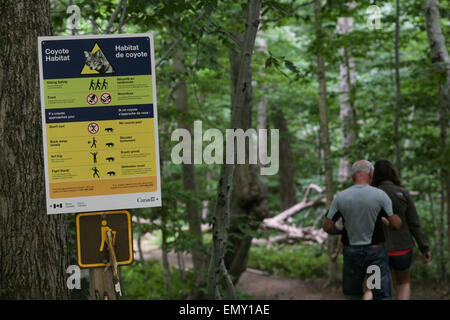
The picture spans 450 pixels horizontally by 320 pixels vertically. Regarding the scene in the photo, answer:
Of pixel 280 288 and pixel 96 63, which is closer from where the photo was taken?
pixel 96 63

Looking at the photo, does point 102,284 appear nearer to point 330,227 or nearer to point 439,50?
point 330,227

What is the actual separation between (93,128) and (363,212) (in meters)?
3.06

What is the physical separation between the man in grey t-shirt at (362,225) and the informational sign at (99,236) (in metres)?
2.78

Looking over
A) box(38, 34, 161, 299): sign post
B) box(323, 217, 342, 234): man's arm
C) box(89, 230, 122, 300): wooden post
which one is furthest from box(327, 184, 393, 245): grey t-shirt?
box(89, 230, 122, 300): wooden post

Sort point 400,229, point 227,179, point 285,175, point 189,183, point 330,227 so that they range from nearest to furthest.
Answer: point 227,179
point 330,227
point 400,229
point 189,183
point 285,175

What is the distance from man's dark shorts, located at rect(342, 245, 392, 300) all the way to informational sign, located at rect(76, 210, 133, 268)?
2970mm

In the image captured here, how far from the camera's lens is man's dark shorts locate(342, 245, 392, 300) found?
15.1 feet

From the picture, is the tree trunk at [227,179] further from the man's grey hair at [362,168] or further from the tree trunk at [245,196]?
the tree trunk at [245,196]

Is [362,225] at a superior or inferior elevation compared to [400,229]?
superior

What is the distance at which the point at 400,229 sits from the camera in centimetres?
535

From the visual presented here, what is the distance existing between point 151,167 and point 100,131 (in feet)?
1.01

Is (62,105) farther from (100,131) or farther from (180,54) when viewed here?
(180,54)

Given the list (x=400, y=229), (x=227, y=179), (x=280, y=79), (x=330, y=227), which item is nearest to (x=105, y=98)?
(x=227, y=179)
